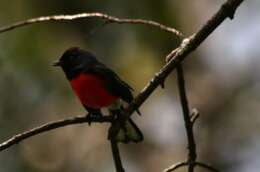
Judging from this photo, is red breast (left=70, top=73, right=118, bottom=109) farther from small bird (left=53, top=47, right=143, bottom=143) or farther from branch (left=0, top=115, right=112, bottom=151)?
branch (left=0, top=115, right=112, bottom=151)

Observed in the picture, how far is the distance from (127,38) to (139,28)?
23cm

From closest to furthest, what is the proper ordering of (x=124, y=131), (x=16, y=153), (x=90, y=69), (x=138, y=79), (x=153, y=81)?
(x=153, y=81)
(x=124, y=131)
(x=90, y=69)
(x=138, y=79)
(x=16, y=153)

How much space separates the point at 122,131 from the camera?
9.78ft

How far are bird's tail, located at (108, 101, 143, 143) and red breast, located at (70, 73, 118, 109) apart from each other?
354 millimetres

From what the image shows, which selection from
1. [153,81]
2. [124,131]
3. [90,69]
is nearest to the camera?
[153,81]

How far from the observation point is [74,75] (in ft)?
13.9

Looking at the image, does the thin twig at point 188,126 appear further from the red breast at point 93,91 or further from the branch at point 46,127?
the red breast at point 93,91

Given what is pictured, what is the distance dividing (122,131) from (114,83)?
96cm

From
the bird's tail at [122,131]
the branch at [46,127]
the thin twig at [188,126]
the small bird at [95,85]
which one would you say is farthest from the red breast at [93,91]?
the thin twig at [188,126]

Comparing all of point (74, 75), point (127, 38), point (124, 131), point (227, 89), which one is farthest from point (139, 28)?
point (124, 131)

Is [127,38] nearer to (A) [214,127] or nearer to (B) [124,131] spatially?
(A) [214,127]

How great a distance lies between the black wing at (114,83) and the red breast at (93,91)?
0.03 metres

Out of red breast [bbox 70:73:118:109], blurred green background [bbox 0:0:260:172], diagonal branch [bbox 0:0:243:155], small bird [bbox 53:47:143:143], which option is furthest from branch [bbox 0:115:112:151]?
blurred green background [bbox 0:0:260:172]

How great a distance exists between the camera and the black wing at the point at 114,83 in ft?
12.3
